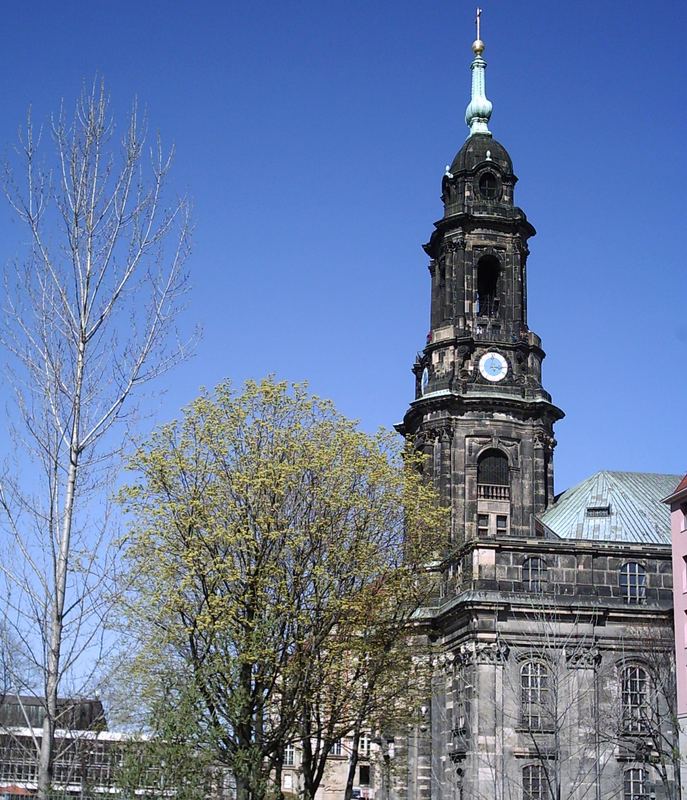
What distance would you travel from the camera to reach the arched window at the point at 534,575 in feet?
194

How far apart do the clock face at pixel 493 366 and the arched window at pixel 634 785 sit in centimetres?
2322

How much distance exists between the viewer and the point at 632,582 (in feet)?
197

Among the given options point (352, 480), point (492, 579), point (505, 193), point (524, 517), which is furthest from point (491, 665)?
point (505, 193)

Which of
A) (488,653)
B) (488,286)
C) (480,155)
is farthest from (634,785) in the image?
(480,155)

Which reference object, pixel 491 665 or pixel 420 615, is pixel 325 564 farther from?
pixel 420 615

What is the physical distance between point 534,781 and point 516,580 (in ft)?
30.8

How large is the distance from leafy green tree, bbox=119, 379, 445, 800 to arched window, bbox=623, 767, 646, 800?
19.2m

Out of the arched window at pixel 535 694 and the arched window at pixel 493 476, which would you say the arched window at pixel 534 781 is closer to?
the arched window at pixel 535 694

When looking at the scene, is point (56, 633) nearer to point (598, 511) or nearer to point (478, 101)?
point (598, 511)

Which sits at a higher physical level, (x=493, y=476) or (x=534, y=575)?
(x=493, y=476)

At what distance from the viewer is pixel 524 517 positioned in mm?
67312

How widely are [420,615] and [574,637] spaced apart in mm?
8819

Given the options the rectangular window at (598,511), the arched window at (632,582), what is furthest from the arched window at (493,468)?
the arched window at (632,582)

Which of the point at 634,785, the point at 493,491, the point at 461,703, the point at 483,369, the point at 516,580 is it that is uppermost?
the point at 483,369
